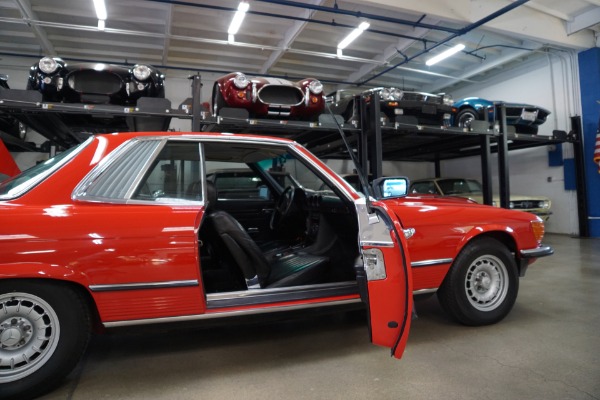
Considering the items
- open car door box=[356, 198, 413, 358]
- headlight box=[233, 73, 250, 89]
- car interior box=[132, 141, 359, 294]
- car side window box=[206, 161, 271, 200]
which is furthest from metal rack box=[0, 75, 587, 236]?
open car door box=[356, 198, 413, 358]

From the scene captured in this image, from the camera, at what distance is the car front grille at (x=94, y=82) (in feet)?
13.1

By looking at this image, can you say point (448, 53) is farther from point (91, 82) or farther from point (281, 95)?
point (91, 82)

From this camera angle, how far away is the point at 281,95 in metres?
4.77

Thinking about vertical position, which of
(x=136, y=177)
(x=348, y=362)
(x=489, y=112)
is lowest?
(x=348, y=362)

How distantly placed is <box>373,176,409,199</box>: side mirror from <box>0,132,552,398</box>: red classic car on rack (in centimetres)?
1

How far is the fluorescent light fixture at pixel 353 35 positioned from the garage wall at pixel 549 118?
5.17 metres

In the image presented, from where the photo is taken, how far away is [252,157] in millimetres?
3148

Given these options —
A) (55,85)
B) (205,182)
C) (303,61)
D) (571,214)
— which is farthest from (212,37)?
(571,214)

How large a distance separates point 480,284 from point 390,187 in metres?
1.14

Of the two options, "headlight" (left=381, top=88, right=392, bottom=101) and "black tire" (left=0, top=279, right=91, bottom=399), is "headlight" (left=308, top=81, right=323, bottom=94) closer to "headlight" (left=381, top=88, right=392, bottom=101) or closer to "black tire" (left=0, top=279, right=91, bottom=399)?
"headlight" (left=381, top=88, right=392, bottom=101)

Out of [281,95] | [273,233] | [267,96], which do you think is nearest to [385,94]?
[281,95]

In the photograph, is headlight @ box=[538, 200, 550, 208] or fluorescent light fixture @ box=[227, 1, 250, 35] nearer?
fluorescent light fixture @ box=[227, 1, 250, 35]

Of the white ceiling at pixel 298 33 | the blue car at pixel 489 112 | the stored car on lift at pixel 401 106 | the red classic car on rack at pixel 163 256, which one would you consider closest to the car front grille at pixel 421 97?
the stored car on lift at pixel 401 106

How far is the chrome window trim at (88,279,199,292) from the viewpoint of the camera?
1.77 metres
